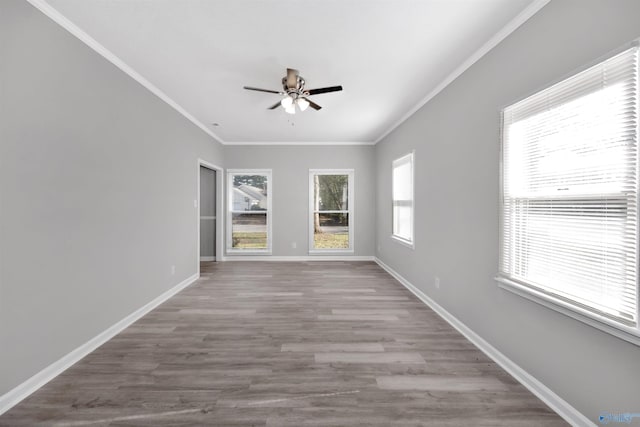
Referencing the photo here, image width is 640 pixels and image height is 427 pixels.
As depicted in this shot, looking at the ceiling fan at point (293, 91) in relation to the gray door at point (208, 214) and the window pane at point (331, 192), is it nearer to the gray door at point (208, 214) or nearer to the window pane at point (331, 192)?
the window pane at point (331, 192)

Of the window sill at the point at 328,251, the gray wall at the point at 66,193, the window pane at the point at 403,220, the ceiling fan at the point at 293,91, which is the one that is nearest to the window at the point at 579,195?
the ceiling fan at the point at 293,91

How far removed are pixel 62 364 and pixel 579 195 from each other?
12.3 ft

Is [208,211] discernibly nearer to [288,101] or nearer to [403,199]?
[288,101]

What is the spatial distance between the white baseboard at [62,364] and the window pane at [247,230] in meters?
2.99

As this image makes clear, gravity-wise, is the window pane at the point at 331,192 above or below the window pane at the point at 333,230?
above

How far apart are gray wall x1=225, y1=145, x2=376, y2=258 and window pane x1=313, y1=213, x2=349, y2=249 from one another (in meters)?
0.25

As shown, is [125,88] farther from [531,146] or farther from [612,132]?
[612,132]

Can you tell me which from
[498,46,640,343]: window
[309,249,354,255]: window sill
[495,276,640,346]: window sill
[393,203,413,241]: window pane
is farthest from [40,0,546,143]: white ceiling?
[309,249,354,255]: window sill

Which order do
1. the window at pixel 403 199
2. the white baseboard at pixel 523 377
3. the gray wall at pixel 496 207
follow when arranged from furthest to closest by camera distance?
the window at pixel 403 199 → the white baseboard at pixel 523 377 → the gray wall at pixel 496 207

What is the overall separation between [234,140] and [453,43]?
462 cm

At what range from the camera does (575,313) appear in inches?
61.9

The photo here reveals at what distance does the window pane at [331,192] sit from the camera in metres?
6.24

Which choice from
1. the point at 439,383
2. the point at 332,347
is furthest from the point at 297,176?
the point at 439,383

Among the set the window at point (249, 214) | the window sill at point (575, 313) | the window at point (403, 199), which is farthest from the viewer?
the window at point (249, 214)
